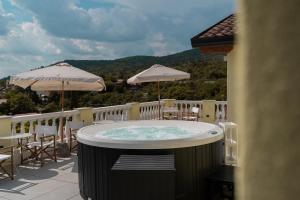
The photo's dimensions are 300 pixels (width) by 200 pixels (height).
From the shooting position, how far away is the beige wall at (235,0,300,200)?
1.76ft

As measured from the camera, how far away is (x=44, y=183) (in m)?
7.22

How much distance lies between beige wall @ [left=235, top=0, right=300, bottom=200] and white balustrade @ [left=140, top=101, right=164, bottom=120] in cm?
1405

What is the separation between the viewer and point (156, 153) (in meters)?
5.58

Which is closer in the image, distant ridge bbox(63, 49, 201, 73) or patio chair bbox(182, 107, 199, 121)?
patio chair bbox(182, 107, 199, 121)

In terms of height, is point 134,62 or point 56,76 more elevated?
point 134,62

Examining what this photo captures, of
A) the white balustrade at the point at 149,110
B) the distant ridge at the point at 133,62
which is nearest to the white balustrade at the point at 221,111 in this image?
the white balustrade at the point at 149,110

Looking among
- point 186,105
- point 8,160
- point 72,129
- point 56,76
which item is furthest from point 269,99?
point 186,105

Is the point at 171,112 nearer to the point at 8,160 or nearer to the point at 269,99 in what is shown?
the point at 8,160

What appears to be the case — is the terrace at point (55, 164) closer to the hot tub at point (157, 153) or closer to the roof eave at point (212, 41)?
the hot tub at point (157, 153)

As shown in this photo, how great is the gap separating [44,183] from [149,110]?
846 centimetres

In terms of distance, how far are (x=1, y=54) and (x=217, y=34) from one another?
16.1 m

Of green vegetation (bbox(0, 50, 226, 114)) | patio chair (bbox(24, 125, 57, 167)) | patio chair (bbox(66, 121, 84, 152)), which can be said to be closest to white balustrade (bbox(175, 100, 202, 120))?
green vegetation (bbox(0, 50, 226, 114))

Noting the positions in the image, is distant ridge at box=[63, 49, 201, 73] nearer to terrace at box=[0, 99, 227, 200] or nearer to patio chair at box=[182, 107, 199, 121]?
patio chair at box=[182, 107, 199, 121]

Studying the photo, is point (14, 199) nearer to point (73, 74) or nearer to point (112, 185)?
point (112, 185)
